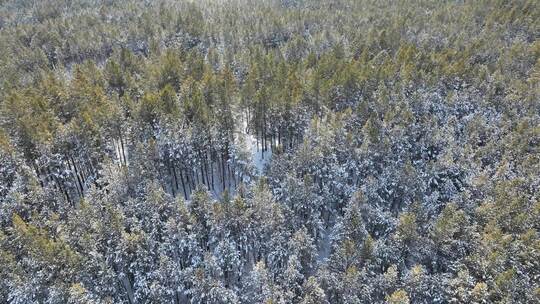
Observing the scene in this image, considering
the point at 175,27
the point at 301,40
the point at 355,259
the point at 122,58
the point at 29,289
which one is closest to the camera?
the point at 29,289

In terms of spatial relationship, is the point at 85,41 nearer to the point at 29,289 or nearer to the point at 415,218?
the point at 29,289

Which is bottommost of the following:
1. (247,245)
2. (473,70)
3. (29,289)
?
(247,245)

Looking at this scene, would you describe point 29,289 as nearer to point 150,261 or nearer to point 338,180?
point 150,261

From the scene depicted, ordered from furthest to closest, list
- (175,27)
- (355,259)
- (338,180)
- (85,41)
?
1. (175,27)
2. (85,41)
3. (338,180)
4. (355,259)

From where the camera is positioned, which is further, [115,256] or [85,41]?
[85,41]

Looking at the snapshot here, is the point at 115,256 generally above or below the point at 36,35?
below

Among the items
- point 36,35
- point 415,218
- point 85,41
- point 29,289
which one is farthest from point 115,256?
point 36,35
